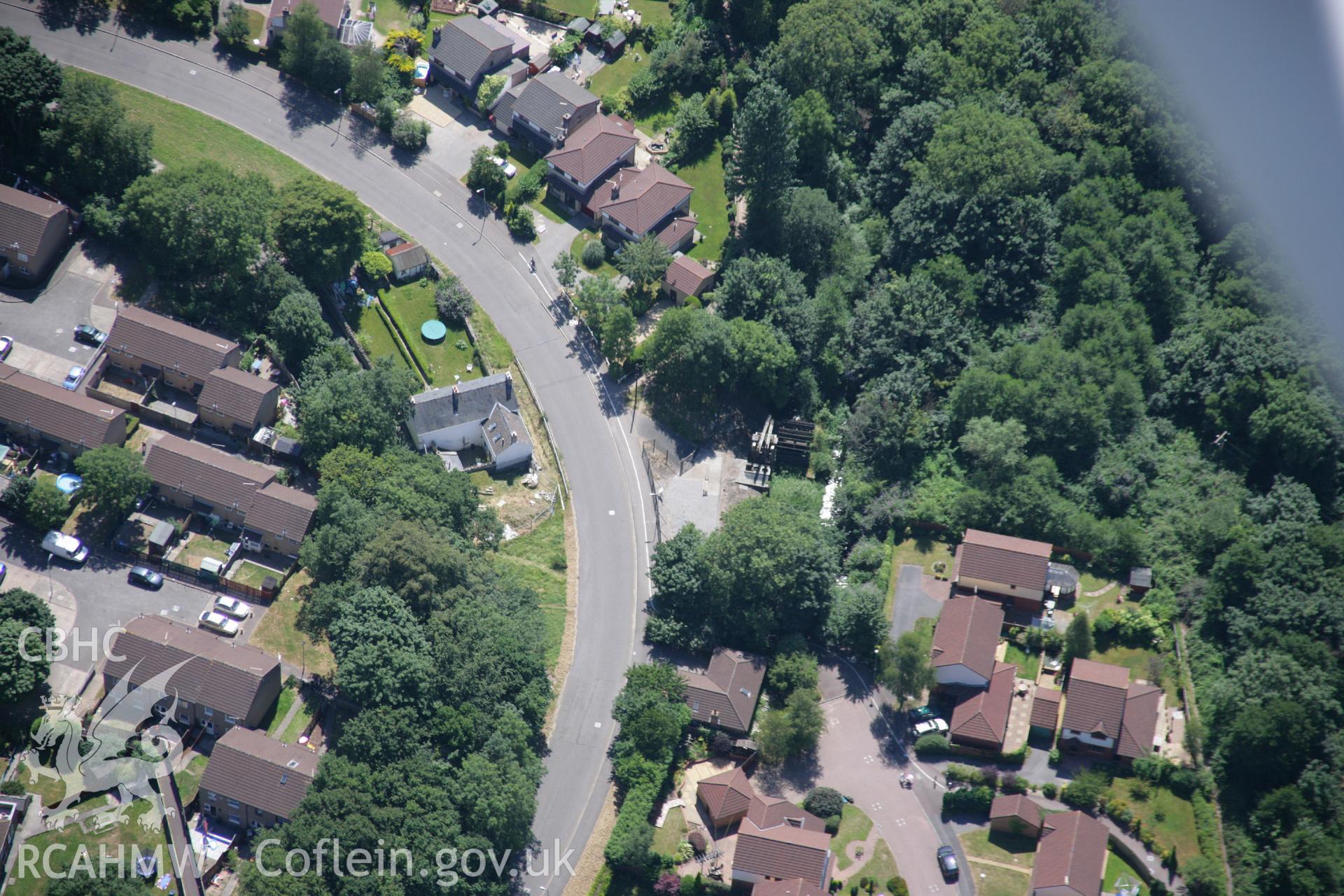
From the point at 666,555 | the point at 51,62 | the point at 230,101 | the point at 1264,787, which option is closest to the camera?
the point at 1264,787

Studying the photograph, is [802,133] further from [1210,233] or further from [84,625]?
[84,625]

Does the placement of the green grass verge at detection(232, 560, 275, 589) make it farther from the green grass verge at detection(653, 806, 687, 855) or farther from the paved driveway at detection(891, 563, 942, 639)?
the paved driveway at detection(891, 563, 942, 639)

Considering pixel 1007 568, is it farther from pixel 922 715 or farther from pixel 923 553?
pixel 922 715

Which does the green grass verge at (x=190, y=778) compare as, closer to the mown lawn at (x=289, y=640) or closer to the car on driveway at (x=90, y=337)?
the mown lawn at (x=289, y=640)

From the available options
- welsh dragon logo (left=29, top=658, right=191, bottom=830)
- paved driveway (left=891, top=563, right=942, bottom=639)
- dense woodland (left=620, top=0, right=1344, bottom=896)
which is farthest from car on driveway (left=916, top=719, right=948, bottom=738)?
welsh dragon logo (left=29, top=658, right=191, bottom=830)

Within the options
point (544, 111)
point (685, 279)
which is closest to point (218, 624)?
point (685, 279)

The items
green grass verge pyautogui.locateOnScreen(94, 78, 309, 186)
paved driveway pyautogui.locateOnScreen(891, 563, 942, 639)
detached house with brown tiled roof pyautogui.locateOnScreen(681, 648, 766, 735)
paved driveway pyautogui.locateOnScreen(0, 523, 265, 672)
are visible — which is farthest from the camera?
green grass verge pyautogui.locateOnScreen(94, 78, 309, 186)

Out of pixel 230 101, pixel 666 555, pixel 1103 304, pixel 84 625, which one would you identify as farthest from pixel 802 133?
pixel 84 625
